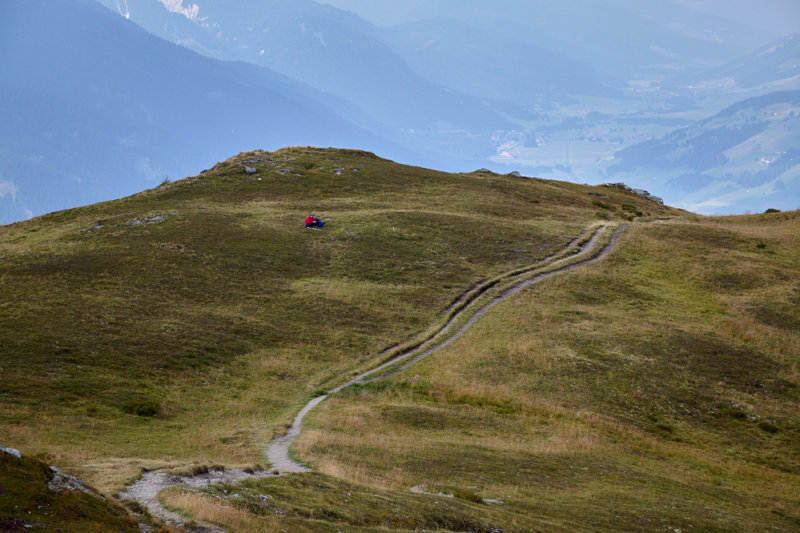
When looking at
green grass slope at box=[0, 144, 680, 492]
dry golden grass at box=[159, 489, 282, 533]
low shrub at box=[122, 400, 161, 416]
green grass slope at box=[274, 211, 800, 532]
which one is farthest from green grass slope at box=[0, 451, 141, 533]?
low shrub at box=[122, 400, 161, 416]

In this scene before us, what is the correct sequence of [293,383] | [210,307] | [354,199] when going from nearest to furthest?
[293,383]
[210,307]
[354,199]

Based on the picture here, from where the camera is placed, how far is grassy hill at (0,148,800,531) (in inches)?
888

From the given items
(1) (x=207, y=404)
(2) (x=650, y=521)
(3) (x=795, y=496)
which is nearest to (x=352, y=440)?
(1) (x=207, y=404)

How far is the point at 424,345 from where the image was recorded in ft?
150

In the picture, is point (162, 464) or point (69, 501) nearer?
point (69, 501)

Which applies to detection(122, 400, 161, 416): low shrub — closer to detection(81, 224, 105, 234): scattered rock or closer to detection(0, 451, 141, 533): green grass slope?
detection(0, 451, 141, 533): green grass slope

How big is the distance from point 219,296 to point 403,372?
1783 cm

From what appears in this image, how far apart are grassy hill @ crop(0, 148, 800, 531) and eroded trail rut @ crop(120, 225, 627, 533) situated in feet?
2.42

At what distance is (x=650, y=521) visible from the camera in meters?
21.5

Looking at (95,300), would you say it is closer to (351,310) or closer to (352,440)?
(351,310)

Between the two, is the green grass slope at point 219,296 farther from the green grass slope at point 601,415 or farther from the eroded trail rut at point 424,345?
the green grass slope at point 601,415

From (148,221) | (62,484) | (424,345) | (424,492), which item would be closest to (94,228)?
(148,221)

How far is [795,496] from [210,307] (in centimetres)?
3903

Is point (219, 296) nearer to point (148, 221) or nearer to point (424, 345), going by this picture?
point (424, 345)
